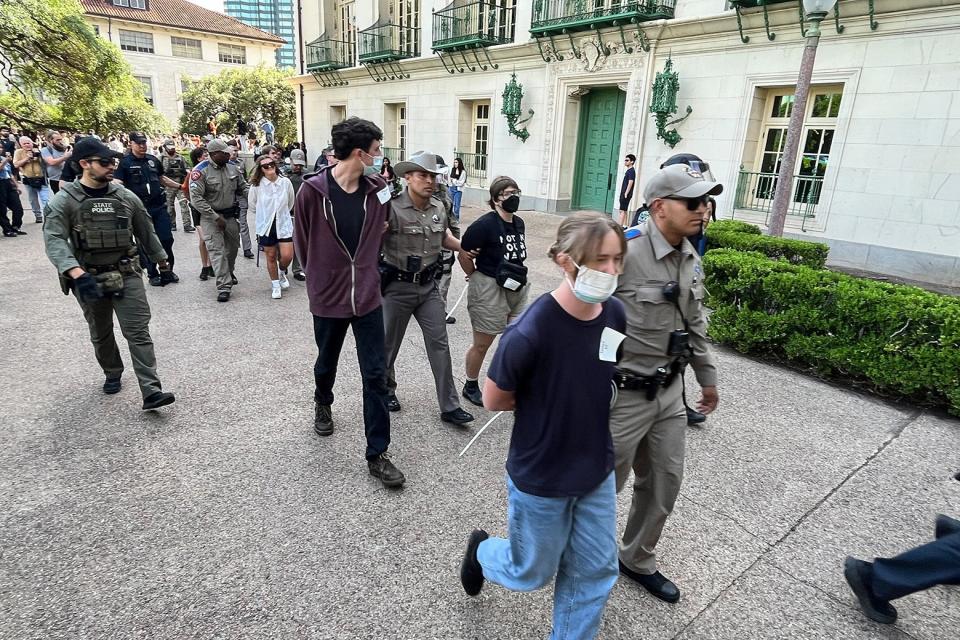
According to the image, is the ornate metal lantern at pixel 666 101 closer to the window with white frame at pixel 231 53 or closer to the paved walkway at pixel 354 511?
the paved walkway at pixel 354 511

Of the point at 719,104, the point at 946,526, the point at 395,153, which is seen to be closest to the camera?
the point at 946,526

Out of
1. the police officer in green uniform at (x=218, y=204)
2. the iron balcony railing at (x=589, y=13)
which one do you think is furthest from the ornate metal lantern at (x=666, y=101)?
the police officer in green uniform at (x=218, y=204)

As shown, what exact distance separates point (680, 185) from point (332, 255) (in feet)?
6.76

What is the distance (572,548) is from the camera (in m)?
2.04

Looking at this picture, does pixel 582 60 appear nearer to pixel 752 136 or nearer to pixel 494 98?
pixel 494 98

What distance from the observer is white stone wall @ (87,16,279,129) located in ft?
179

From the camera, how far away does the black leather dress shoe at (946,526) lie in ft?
8.52

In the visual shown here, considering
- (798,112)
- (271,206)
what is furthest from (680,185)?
(798,112)

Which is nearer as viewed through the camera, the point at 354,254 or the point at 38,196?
the point at 354,254

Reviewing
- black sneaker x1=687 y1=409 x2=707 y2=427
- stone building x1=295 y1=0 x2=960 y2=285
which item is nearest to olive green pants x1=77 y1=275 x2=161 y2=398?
black sneaker x1=687 y1=409 x2=707 y2=427

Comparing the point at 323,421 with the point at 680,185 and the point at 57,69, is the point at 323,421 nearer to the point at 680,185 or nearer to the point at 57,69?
the point at 680,185

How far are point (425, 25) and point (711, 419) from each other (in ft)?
59.7

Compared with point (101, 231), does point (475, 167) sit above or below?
above

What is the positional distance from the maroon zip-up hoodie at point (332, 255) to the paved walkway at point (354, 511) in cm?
108
